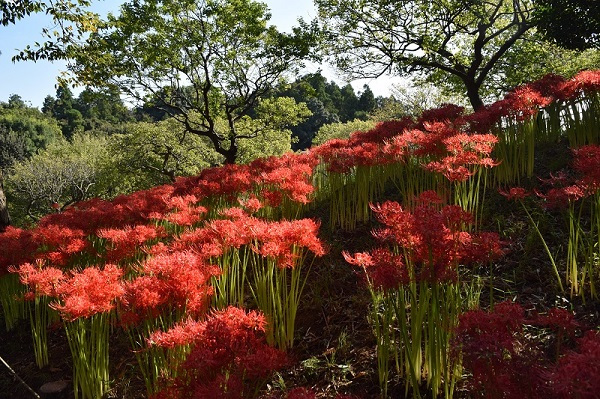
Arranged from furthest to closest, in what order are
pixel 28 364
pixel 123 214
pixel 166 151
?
pixel 166 151 → pixel 123 214 → pixel 28 364

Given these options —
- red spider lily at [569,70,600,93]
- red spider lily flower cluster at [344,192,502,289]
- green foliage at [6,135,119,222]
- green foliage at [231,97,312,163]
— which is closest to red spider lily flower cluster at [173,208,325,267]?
red spider lily flower cluster at [344,192,502,289]

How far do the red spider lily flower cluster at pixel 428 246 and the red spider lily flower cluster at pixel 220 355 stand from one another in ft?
2.43

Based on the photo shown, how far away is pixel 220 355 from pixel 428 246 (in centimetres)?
118

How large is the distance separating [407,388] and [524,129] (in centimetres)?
397

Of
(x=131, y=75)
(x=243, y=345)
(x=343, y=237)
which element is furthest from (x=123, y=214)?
(x=131, y=75)

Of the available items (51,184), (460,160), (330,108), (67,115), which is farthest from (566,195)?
(67,115)

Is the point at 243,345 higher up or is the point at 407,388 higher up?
the point at 243,345

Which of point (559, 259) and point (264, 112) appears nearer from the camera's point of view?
point (559, 259)

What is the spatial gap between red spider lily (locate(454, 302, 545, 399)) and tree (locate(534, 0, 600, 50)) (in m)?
9.28

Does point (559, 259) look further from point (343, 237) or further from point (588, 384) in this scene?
point (588, 384)

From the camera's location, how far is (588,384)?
923mm

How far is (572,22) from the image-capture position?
8227 mm

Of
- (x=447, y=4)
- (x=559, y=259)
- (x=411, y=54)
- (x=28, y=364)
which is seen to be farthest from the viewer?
(x=411, y=54)

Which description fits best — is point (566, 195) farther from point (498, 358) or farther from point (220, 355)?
point (220, 355)
